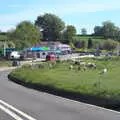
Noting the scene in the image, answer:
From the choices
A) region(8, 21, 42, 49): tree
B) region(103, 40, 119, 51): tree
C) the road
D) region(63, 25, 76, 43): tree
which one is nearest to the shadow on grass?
the road

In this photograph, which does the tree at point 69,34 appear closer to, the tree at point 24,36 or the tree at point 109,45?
the tree at point 109,45

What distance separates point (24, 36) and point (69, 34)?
184 ft

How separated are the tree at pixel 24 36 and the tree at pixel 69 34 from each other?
1855 inches

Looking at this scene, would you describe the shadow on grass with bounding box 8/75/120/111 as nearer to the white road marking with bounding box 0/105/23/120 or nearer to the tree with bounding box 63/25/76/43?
the white road marking with bounding box 0/105/23/120

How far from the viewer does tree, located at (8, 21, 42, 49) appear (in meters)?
133

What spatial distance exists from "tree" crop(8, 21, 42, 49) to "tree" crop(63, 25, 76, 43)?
155 feet

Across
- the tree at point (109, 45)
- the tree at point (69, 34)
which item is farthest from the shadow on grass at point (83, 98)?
the tree at point (69, 34)

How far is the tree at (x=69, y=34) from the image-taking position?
18938cm

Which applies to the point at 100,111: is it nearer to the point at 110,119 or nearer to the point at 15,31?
the point at 110,119

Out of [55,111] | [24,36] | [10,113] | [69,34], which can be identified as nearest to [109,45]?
[69,34]

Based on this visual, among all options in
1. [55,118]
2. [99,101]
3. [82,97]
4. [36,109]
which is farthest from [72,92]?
[55,118]

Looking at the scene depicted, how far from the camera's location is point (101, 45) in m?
176

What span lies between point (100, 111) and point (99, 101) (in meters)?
2.79

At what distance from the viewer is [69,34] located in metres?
189
